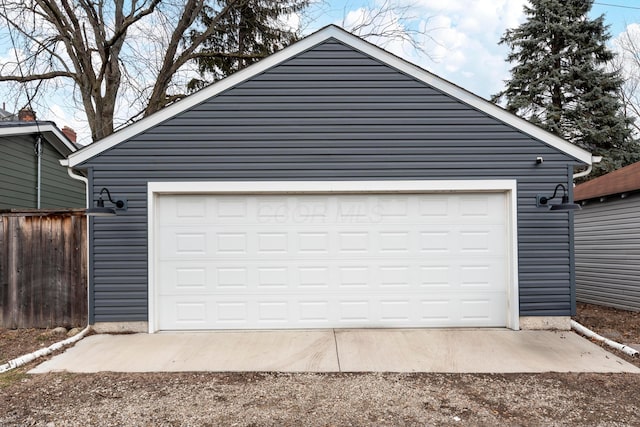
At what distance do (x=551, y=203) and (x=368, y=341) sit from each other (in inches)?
134

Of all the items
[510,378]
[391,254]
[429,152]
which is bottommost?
[510,378]

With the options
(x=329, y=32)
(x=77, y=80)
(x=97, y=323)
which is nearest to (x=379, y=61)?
(x=329, y=32)

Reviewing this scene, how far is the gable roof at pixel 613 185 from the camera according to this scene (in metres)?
7.78

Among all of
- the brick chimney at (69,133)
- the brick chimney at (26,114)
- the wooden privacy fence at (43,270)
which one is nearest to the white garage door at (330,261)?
the wooden privacy fence at (43,270)

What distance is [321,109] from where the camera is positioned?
5.86 metres

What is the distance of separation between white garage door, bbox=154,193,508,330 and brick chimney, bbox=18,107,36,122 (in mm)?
7170

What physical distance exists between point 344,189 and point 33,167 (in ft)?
26.9

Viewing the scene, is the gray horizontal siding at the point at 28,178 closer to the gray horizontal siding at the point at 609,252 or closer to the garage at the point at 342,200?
the garage at the point at 342,200

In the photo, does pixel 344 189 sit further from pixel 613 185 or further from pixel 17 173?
pixel 17 173

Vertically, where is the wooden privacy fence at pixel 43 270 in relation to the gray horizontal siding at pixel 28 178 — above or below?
below

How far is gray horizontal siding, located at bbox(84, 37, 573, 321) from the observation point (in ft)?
18.8

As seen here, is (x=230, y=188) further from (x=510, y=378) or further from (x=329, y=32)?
(x=510, y=378)

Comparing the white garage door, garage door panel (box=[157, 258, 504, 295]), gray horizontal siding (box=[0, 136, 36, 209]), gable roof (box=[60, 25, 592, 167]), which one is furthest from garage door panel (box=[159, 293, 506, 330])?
gray horizontal siding (box=[0, 136, 36, 209])

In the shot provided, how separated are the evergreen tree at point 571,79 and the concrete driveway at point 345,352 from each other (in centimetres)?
1338
